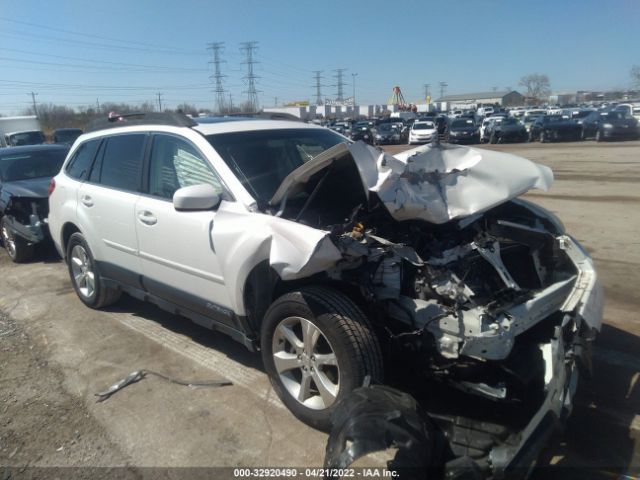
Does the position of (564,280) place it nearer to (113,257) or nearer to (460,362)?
(460,362)

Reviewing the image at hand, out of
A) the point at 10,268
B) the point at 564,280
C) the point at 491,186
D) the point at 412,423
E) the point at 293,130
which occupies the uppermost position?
the point at 293,130

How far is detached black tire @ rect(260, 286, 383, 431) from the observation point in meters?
2.75

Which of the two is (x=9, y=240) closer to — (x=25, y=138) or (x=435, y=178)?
(x=435, y=178)

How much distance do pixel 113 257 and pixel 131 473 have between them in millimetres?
2313

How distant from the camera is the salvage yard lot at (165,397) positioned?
2.92 meters

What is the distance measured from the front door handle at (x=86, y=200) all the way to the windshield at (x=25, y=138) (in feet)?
79.9

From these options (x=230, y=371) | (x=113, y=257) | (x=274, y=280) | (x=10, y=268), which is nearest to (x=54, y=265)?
(x=10, y=268)

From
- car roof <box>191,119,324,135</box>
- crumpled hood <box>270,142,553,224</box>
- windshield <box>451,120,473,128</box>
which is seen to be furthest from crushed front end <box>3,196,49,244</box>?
windshield <box>451,120,473,128</box>

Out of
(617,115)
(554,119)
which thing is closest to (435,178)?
(617,115)

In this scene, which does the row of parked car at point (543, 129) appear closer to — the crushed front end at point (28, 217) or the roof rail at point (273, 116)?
the crushed front end at point (28, 217)

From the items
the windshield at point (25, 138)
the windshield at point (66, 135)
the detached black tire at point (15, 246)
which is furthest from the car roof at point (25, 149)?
the windshield at point (66, 135)

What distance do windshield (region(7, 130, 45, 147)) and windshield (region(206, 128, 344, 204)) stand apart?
2598 cm

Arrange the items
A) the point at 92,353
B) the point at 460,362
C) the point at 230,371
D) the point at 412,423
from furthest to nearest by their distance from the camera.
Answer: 1. the point at 92,353
2. the point at 230,371
3. the point at 460,362
4. the point at 412,423

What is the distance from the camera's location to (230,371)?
3881mm
